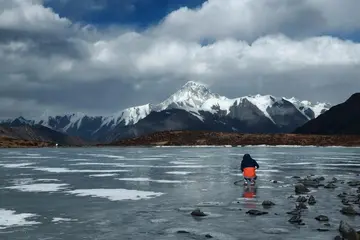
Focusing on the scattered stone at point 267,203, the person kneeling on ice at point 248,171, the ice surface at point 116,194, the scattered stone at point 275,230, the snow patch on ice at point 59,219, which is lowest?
the snow patch on ice at point 59,219

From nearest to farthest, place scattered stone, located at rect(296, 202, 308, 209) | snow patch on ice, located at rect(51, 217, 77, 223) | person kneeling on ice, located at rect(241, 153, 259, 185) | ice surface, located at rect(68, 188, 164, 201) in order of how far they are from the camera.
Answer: snow patch on ice, located at rect(51, 217, 77, 223), scattered stone, located at rect(296, 202, 308, 209), ice surface, located at rect(68, 188, 164, 201), person kneeling on ice, located at rect(241, 153, 259, 185)

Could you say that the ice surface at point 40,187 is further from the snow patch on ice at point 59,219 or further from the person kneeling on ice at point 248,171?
the person kneeling on ice at point 248,171

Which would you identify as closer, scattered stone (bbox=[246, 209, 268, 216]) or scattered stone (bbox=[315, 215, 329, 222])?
scattered stone (bbox=[315, 215, 329, 222])

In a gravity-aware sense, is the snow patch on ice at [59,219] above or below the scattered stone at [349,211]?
below

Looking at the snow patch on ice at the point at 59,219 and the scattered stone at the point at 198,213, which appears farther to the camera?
the scattered stone at the point at 198,213

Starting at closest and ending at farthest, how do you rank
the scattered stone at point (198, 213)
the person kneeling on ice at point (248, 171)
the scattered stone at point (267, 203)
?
1. the scattered stone at point (198, 213)
2. the scattered stone at point (267, 203)
3. the person kneeling on ice at point (248, 171)

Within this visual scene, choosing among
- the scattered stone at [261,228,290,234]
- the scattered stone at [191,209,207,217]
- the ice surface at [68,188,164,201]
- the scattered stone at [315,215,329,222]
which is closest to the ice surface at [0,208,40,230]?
the ice surface at [68,188,164,201]

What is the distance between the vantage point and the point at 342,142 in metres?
199

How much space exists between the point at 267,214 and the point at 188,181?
1541 centimetres

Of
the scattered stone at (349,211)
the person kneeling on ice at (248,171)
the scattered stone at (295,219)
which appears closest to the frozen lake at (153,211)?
the scattered stone at (295,219)

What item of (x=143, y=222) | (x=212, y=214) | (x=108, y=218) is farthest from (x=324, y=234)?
(x=108, y=218)

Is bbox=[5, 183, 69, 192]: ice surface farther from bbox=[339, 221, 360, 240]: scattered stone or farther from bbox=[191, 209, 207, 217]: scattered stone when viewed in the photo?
bbox=[339, 221, 360, 240]: scattered stone

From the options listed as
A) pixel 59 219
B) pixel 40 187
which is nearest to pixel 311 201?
pixel 59 219

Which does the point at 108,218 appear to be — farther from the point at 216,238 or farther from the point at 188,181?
the point at 188,181
